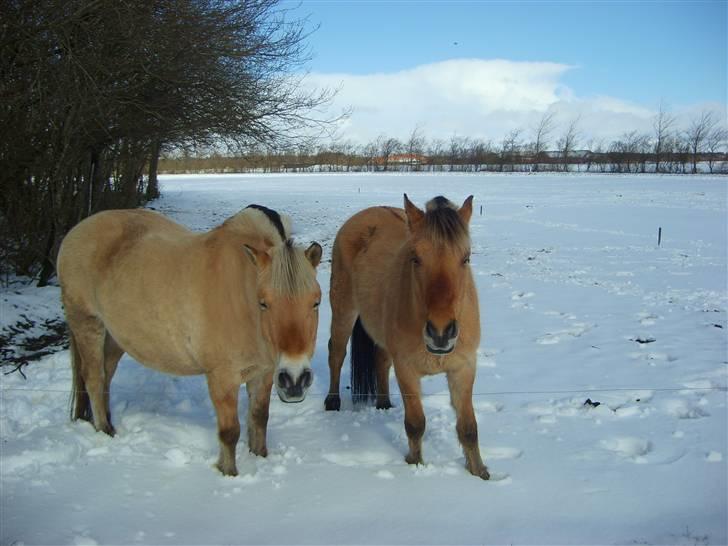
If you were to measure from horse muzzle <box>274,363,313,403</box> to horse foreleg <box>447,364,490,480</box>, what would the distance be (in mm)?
1077

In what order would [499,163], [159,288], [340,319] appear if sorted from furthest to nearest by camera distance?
[499,163]
[340,319]
[159,288]

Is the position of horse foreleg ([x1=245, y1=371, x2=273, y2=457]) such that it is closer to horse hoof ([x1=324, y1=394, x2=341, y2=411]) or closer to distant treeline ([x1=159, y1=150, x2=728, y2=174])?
horse hoof ([x1=324, y1=394, x2=341, y2=411])

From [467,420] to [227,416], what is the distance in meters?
1.57

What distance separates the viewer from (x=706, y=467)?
10.6ft

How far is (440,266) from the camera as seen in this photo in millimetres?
2965

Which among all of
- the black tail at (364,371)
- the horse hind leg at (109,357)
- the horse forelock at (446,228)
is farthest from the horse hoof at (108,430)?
the horse forelock at (446,228)

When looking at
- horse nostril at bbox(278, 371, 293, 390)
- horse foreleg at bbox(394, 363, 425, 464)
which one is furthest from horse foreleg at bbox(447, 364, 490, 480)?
horse nostril at bbox(278, 371, 293, 390)

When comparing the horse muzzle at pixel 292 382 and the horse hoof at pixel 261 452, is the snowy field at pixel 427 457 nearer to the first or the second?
the horse hoof at pixel 261 452

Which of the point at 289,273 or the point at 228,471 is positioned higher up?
the point at 289,273

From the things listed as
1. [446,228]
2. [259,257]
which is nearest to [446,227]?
[446,228]

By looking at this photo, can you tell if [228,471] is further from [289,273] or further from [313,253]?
[313,253]

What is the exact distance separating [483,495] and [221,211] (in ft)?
62.1

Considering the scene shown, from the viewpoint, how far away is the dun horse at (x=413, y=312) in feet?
9.72

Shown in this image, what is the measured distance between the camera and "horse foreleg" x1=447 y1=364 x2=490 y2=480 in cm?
328
